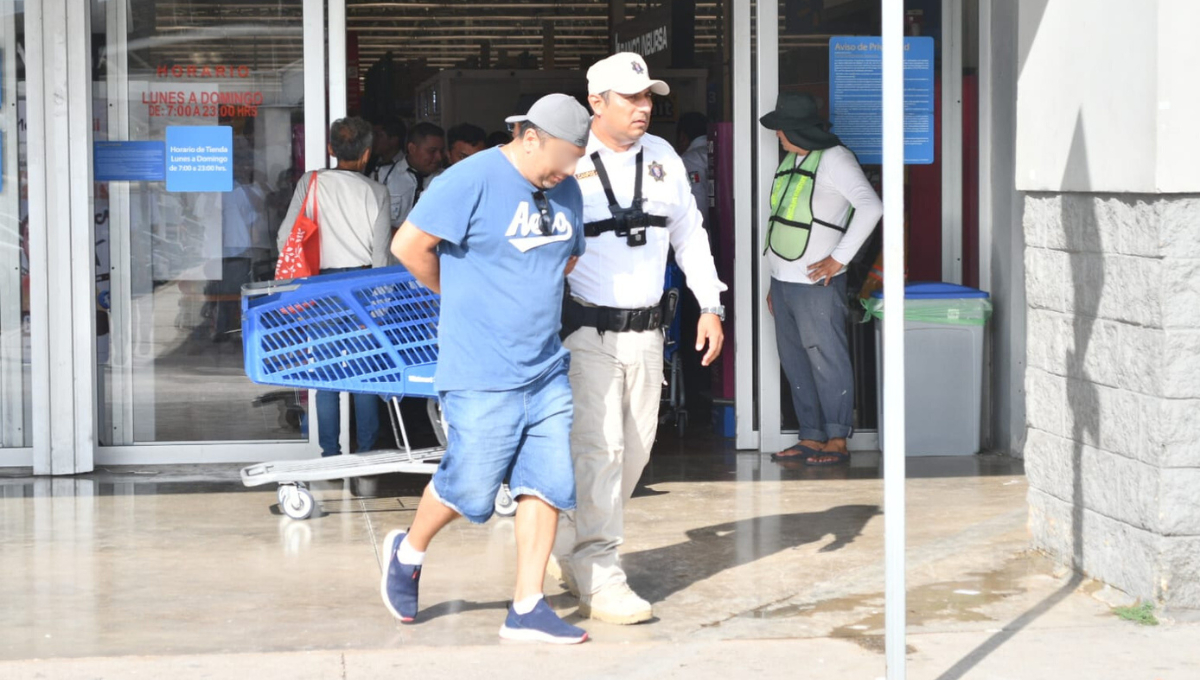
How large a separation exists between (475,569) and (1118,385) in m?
2.58

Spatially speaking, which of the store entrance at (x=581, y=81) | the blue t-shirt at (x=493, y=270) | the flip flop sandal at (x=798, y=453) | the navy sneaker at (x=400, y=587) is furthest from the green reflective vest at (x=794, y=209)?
the navy sneaker at (x=400, y=587)

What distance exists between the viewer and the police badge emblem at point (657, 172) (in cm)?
565

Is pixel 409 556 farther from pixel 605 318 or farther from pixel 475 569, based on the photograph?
pixel 605 318

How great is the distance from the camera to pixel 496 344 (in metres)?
5.14

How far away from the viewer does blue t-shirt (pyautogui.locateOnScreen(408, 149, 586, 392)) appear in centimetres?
509

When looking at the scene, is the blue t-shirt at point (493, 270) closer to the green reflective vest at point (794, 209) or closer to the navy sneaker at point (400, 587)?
the navy sneaker at point (400, 587)

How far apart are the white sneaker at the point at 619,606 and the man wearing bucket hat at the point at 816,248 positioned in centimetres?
336

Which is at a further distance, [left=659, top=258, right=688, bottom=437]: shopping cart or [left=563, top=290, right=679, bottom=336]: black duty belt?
[left=659, top=258, right=688, bottom=437]: shopping cart

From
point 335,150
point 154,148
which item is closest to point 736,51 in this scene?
point 335,150

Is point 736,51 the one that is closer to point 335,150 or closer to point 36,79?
point 335,150

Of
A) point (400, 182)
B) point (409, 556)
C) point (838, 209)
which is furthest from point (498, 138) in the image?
point (409, 556)

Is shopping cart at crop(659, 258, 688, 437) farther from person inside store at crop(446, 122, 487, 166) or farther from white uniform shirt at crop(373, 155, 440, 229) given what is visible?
white uniform shirt at crop(373, 155, 440, 229)

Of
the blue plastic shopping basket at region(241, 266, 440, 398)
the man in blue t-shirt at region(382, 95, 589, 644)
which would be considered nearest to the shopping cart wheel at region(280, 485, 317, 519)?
the blue plastic shopping basket at region(241, 266, 440, 398)

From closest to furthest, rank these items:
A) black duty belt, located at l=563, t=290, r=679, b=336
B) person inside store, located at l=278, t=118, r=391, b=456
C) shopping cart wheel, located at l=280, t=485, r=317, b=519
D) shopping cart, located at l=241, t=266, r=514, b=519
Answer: black duty belt, located at l=563, t=290, r=679, b=336 < shopping cart, located at l=241, t=266, r=514, b=519 < shopping cart wheel, located at l=280, t=485, r=317, b=519 < person inside store, located at l=278, t=118, r=391, b=456
